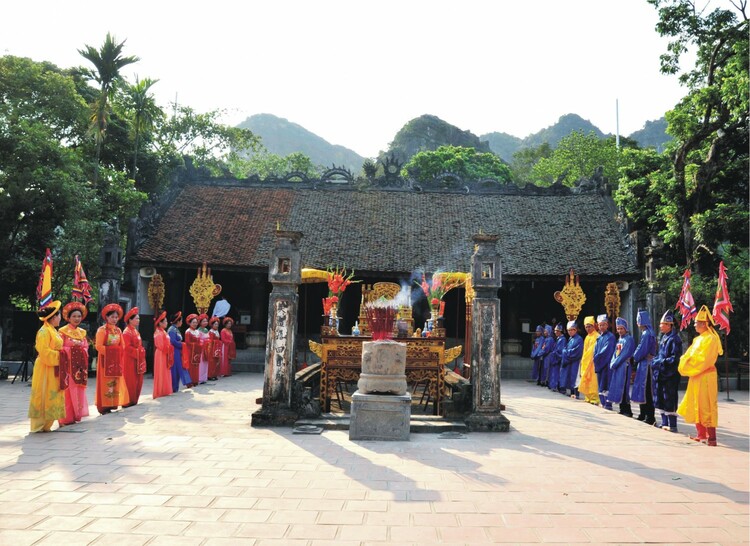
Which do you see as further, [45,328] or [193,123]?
[193,123]

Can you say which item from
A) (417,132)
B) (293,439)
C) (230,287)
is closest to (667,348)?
(293,439)

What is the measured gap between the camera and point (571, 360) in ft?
43.1

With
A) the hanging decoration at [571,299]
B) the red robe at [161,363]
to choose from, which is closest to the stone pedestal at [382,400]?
the red robe at [161,363]

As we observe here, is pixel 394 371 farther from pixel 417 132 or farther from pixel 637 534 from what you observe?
pixel 417 132

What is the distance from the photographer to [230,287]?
19.7 meters

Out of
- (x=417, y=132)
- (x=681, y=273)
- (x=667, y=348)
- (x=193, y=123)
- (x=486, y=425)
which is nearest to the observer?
(x=486, y=425)

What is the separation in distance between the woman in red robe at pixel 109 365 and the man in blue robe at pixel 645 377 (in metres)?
8.92

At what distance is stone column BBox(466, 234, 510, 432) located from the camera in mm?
8172

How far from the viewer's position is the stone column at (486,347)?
322 inches

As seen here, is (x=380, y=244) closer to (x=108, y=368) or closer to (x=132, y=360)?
(x=132, y=360)

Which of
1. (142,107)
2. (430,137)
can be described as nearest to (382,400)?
(142,107)

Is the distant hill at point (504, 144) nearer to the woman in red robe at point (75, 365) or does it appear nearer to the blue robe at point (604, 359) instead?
the blue robe at point (604, 359)

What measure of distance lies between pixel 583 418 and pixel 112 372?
815 cm

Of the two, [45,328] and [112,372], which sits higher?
[45,328]
